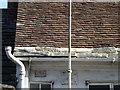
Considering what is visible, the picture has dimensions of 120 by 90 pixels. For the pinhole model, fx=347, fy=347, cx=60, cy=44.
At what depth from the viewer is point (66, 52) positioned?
23.9 ft

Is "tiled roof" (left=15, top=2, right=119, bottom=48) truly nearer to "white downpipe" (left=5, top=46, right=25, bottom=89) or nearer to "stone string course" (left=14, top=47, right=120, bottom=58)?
"stone string course" (left=14, top=47, right=120, bottom=58)

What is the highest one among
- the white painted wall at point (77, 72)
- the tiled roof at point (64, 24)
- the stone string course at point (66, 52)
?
the tiled roof at point (64, 24)

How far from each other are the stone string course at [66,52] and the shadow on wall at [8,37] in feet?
2.37

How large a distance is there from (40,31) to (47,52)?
77cm

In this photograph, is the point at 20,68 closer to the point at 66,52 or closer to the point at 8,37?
the point at 66,52

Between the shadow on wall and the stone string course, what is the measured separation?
28.5 inches

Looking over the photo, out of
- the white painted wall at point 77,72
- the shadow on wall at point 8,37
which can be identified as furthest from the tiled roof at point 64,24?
the shadow on wall at point 8,37

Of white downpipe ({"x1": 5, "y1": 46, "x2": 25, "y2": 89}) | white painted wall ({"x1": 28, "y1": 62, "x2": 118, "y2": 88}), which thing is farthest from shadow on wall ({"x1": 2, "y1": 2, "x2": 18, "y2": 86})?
white painted wall ({"x1": 28, "y1": 62, "x2": 118, "y2": 88})

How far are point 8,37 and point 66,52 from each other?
1966 mm

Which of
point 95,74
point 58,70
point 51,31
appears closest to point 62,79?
point 58,70

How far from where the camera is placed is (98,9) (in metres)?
8.47

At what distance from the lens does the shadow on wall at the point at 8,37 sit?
7676 mm

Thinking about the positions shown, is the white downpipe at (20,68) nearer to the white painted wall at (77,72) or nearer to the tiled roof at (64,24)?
the white painted wall at (77,72)

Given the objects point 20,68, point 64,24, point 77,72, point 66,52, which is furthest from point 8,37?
point 77,72
